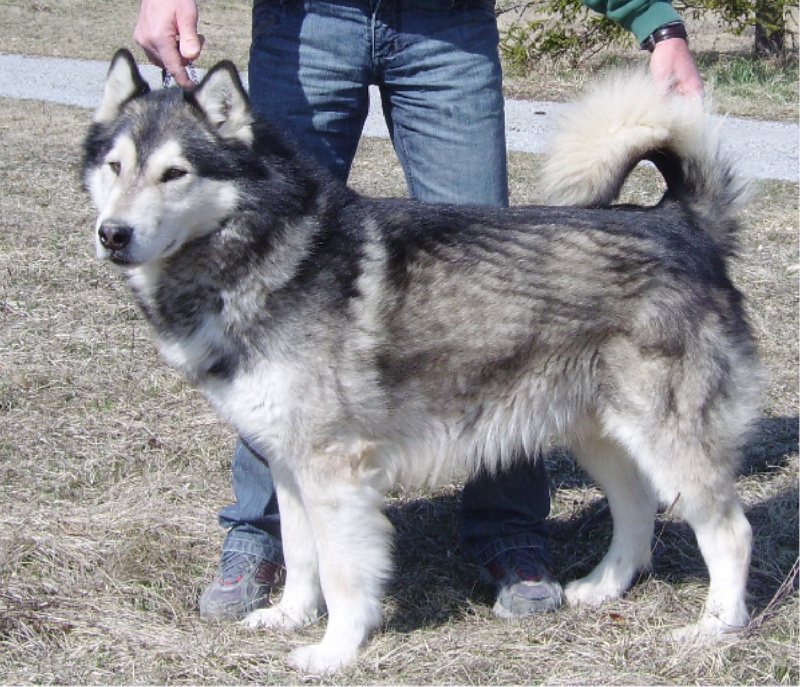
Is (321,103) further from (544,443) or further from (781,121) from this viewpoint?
(781,121)

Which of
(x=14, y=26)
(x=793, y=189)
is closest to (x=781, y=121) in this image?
(x=793, y=189)

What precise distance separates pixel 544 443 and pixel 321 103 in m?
1.16

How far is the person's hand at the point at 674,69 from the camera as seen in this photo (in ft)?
9.52

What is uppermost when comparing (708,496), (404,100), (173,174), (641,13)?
(641,13)

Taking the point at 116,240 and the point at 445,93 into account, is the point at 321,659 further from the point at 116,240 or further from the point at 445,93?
the point at 445,93

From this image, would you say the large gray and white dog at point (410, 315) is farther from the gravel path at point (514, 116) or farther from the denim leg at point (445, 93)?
the gravel path at point (514, 116)

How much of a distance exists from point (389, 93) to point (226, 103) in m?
0.70

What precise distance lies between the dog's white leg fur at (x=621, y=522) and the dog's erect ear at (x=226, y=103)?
1375 mm

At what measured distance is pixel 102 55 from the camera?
1348cm

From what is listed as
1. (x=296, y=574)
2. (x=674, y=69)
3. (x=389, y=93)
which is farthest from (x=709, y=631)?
(x=389, y=93)

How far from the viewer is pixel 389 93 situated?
310cm

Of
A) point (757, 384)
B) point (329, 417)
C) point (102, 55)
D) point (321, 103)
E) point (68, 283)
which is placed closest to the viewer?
point (329, 417)

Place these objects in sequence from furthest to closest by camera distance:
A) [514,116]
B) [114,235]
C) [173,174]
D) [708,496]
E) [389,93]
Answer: [514,116] → [389,93] → [708,496] → [173,174] → [114,235]

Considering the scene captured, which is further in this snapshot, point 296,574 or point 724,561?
point 296,574
